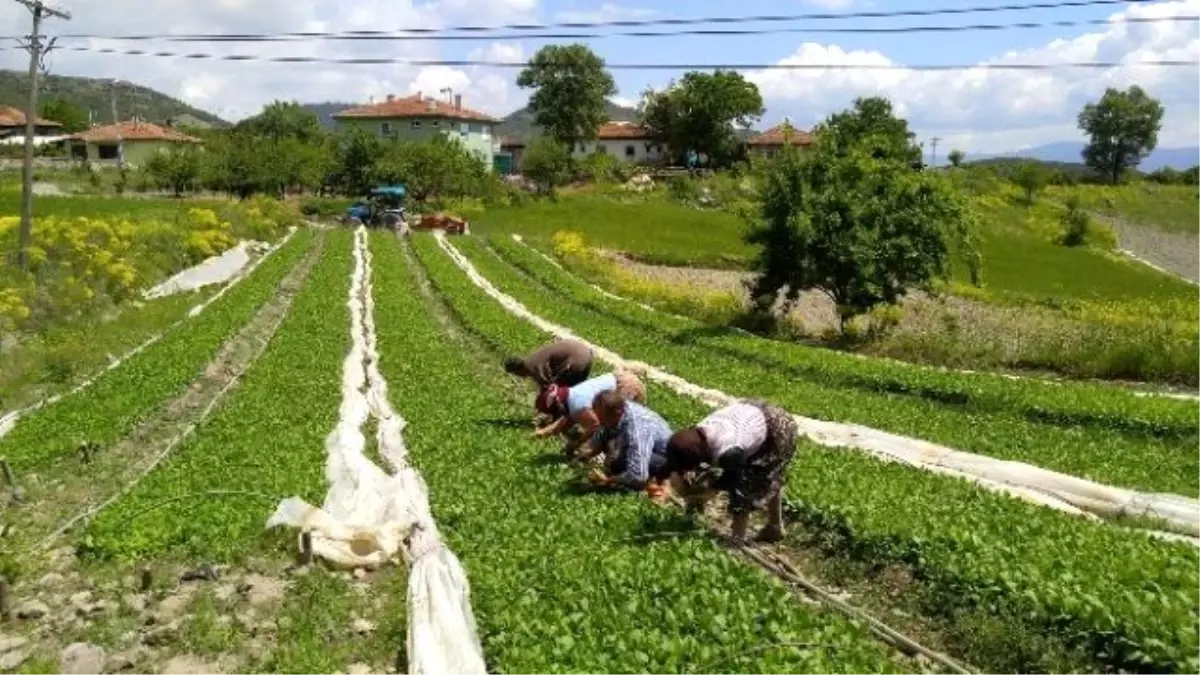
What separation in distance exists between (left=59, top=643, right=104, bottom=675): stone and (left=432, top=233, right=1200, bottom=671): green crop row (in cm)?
745

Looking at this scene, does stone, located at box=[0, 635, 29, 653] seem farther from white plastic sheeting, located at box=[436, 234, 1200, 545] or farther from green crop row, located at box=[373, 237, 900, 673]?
white plastic sheeting, located at box=[436, 234, 1200, 545]

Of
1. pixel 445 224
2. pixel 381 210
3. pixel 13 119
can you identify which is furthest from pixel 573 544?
pixel 13 119

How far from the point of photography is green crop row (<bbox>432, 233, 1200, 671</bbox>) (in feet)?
26.5

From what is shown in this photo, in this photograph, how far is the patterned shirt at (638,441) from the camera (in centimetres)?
1280

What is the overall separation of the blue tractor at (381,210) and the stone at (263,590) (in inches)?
2162

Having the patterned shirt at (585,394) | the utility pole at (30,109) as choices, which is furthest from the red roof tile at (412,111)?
the patterned shirt at (585,394)

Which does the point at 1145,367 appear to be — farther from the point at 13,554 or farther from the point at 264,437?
the point at 13,554

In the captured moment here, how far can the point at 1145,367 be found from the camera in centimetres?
2562

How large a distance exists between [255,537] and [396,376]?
10.6m

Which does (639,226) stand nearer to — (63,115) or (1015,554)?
(1015,554)

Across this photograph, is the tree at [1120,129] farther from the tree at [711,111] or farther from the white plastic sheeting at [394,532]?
the white plastic sheeting at [394,532]

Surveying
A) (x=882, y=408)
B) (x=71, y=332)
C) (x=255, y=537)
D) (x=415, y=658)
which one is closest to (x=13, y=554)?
(x=255, y=537)

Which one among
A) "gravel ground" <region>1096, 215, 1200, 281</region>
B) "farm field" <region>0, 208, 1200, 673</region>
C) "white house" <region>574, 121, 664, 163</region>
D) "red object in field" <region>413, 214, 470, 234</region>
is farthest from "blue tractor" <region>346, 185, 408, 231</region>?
"white house" <region>574, 121, 664, 163</region>

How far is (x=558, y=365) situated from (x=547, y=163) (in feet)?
254
